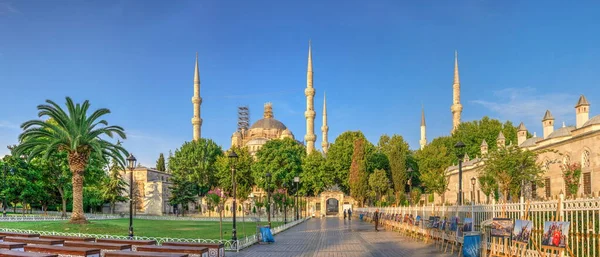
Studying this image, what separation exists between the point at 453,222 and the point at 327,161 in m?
42.9

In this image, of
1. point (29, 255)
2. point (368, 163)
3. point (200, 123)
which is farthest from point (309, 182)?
point (29, 255)

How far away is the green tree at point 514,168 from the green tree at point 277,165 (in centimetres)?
2891

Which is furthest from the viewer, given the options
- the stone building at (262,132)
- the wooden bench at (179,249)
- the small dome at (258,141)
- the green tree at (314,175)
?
the stone building at (262,132)

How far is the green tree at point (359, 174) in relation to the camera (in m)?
51.6

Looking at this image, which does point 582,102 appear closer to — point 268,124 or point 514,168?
point 514,168

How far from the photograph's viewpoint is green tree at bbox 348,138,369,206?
5157cm

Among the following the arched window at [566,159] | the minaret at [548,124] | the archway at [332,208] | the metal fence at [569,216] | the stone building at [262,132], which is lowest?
the archway at [332,208]

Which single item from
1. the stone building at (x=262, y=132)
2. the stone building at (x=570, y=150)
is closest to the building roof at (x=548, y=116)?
the stone building at (x=570, y=150)

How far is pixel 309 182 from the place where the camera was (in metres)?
57.3

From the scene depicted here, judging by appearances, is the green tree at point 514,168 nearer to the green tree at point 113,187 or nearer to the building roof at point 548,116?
the building roof at point 548,116

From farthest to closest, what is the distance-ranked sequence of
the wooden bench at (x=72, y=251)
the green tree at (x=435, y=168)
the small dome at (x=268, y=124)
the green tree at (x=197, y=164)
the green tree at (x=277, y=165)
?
the small dome at (x=268, y=124) < the green tree at (x=197, y=164) < the green tree at (x=277, y=165) < the green tree at (x=435, y=168) < the wooden bench at (x=72, y=251)

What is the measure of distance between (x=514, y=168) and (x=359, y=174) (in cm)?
2407

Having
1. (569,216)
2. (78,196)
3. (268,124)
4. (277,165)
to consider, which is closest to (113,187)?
(277,165)

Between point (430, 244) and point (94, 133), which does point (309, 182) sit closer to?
point (94, 133)
